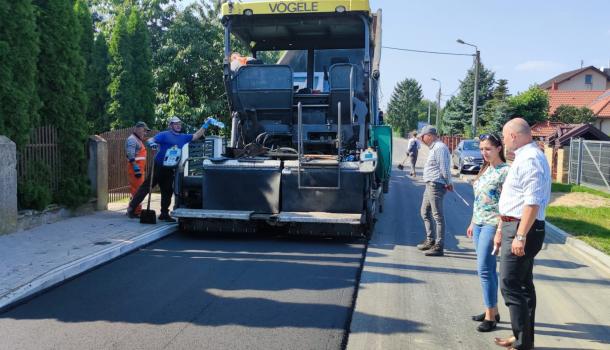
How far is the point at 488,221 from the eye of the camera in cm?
475

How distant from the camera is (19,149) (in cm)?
854

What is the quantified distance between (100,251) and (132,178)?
3.36 m

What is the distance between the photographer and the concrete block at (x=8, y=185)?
7840 mm

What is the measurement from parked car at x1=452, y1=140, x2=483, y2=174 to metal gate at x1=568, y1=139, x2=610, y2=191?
3.97 m

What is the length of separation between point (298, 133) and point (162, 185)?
2621 mm

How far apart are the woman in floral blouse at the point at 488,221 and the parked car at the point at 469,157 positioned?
18.4 meters

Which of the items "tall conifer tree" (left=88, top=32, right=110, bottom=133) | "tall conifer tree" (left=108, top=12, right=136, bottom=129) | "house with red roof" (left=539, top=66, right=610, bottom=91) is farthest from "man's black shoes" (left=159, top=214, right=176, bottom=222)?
"house with red roof" (left=539, top=66, right=610, bottom=91)

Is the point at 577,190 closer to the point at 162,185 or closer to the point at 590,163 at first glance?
the point at 590,163

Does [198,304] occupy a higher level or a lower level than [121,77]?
lower

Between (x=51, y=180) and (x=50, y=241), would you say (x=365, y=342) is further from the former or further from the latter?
(x=51, y=180)

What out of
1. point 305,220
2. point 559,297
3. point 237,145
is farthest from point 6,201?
point 559,297

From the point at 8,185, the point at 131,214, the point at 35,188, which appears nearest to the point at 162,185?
the point at 131,214

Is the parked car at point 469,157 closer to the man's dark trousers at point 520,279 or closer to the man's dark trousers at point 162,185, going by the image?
the man's dark trousers at point 162,185

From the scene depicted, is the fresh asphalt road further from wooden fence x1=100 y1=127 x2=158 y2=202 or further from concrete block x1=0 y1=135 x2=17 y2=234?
wooden fence x1=100 y1=127 x2=158 y2=202
